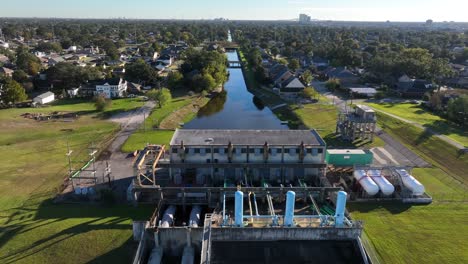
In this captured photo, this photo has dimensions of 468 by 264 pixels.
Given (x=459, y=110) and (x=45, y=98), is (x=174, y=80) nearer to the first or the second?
(x=45, y=98)

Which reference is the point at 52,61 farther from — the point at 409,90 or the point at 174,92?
the point at 409,90

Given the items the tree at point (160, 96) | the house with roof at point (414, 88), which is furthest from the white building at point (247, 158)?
the house with roof at point (414, 88)

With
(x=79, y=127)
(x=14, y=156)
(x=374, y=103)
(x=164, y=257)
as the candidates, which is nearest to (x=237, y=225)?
(x=164, y=257)

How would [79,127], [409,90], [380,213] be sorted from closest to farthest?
[380,213] → [79,127] → [409,90]

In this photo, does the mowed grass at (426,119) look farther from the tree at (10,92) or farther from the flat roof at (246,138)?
the tree at (10,92)

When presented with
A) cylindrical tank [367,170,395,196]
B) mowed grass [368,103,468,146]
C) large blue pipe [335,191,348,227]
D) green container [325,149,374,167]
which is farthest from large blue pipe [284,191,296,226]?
mowed grass [368,103,468,146]

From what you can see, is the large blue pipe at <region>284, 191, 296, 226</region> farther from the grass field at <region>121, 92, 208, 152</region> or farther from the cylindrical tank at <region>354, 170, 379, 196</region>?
the grass field at <region>121, 92, 208, 152</region>
